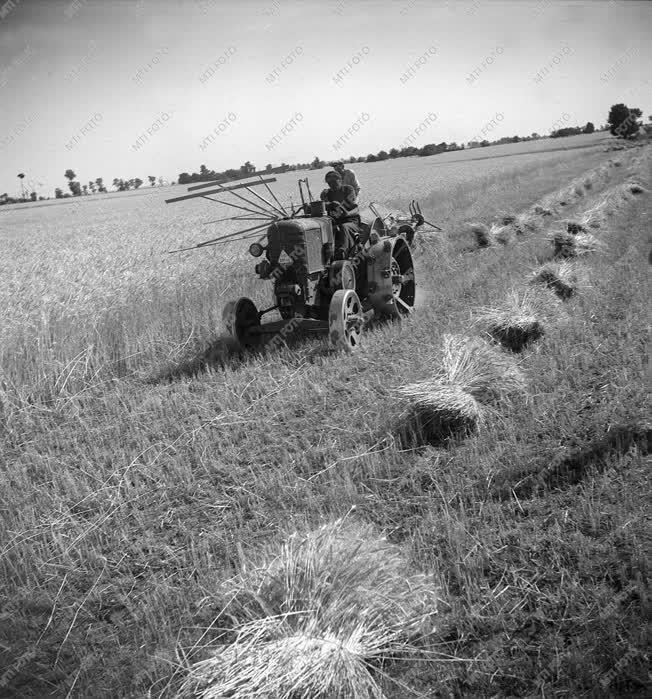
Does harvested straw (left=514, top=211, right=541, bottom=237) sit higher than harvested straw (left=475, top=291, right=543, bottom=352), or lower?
higher

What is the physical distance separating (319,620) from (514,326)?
14.9ft

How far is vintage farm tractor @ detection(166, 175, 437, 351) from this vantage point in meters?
6.84

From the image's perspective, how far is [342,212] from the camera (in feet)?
25.2

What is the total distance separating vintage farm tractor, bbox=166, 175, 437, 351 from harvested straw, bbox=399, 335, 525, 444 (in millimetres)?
1871

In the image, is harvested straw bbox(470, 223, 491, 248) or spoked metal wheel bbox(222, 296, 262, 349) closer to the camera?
spoked metal wheel bbox(222, 296, 262, 349)

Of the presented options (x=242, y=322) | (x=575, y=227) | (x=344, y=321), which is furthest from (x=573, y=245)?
(x=242, y=322)

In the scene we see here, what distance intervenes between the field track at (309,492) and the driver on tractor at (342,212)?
1192 mm

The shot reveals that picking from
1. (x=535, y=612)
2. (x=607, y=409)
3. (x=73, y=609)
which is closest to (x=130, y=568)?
(x=73, y=609)

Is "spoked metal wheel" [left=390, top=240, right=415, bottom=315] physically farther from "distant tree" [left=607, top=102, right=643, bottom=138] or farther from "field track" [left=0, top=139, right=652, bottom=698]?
"distant tree" [left=607, top=102, right=643, bottom=138]

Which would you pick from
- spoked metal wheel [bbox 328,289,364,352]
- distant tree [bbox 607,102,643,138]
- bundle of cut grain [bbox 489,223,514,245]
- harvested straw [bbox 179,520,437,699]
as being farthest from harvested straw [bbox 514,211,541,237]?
distant tree [bbox 607,102,643,138]

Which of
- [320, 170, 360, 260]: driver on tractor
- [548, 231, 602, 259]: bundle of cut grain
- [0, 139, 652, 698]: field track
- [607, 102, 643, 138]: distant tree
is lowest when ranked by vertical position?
[0, 139, 652, 698]: field track

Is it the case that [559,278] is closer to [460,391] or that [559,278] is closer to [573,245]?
[573,245]

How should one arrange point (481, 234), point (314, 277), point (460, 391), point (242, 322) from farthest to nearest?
1. point (481, 234)
2. point (242, 322)
3. point (314, 277)
4. point (460, 391)

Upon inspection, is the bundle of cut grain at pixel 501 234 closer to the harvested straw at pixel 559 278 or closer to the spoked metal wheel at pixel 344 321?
the harvested straw at pixel 559 278
